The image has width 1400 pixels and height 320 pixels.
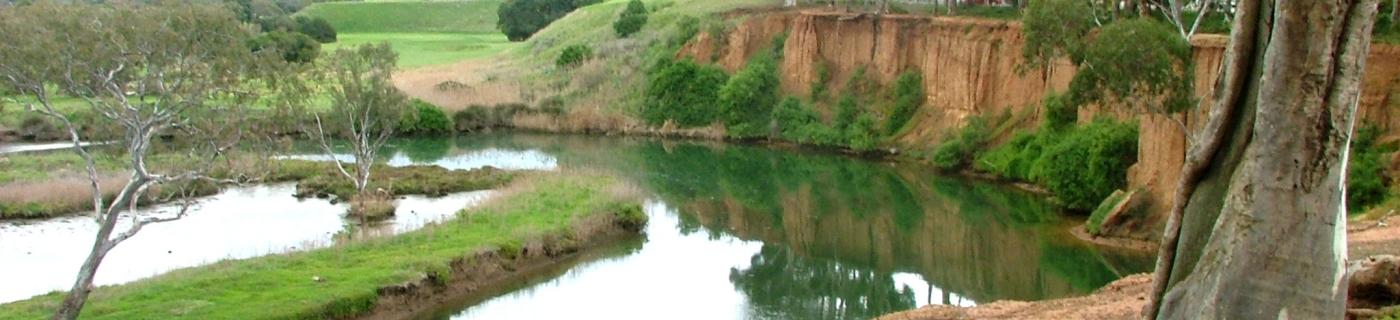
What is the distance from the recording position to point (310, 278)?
24859 millimetres

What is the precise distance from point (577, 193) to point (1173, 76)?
14.9 m

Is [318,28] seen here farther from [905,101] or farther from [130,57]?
[130,57]

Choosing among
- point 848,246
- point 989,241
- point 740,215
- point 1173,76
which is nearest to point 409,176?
point 740,215

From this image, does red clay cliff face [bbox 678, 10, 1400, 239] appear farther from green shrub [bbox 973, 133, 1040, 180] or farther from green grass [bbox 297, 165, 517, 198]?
green grass [bbox 297, 165, 517, 198]

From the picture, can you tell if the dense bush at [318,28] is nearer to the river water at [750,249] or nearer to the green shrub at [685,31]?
the green shrub at [685,31]

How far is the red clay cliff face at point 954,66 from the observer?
31.6 meters

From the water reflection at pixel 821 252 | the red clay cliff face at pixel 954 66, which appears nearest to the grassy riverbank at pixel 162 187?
the water reflection at pixel 821 252

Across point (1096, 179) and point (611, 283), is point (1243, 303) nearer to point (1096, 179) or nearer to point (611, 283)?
point (611, 283)

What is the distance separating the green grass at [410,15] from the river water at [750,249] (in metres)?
60.9

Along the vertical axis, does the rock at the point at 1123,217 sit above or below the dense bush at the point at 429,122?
above

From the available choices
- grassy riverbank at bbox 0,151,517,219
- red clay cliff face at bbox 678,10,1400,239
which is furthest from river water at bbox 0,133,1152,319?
red clay cliff face at bbox 678,10,1400,239

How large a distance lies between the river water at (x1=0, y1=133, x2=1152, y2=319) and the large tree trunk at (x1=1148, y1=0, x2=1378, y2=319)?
15.2m

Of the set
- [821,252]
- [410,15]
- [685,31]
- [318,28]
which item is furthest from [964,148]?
[410,15]

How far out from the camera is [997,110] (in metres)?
48.8
